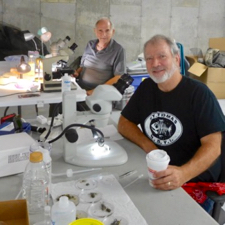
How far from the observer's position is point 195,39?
19.0 feet

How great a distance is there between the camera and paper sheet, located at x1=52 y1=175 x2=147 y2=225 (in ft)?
3.92

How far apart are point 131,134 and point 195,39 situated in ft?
14.2

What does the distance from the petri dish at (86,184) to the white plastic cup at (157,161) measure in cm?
23

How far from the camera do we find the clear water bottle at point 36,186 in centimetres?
124

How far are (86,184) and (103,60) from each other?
2.53m

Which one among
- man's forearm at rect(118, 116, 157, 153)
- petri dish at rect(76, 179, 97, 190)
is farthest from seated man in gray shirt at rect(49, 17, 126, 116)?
petri dish at rect(76, 179, 97, 190)

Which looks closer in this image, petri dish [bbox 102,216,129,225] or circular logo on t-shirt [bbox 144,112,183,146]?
petri dish [bbox 102,216,129,225]

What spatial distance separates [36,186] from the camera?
1.26 metres

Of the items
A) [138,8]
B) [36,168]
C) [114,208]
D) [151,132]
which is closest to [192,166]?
[151,132]

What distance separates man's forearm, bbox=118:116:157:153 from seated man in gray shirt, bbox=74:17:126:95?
67.3 inches

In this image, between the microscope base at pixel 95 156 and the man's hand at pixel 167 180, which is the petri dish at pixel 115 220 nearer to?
the man's hand at pixel 167 180

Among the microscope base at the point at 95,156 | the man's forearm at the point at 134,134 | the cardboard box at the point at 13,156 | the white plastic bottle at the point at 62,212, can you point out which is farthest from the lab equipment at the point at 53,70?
the white plastic bottle at the point at 62,212

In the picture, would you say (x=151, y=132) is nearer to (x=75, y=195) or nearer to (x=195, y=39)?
(x=75, y=195)

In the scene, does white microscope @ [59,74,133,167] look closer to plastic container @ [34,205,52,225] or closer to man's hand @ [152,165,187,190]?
man's hand @ [152,165,187,190]
